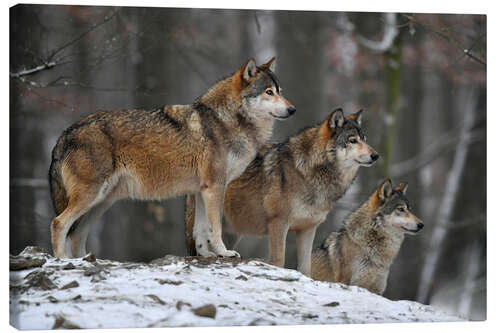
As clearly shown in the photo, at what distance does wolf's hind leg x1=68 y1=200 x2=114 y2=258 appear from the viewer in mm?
7629

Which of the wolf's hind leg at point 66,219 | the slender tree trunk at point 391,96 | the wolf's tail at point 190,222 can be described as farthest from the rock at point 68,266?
the slender tree trunk at point 391,96

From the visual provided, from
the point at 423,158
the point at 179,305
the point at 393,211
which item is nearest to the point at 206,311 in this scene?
the point at 179,305

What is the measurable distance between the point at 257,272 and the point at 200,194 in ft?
3.77

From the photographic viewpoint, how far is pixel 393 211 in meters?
8.58

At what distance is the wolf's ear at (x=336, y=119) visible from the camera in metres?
8.04

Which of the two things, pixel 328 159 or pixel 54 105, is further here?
pixel 54 105

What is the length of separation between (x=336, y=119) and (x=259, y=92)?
3.40 feet

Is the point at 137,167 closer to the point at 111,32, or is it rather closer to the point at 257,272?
the point at 257,272

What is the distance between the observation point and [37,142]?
1108 cm

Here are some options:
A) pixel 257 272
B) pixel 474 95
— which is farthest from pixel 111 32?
pixel 474 95

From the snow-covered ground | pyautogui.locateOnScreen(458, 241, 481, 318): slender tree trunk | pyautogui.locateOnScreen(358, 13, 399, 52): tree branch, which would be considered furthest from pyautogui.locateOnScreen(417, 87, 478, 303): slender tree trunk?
the snow-covered ground

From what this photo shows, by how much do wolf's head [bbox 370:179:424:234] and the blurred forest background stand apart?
60.0 inches

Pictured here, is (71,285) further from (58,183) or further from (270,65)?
(270,65)

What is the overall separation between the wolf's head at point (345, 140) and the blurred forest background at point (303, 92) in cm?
138
